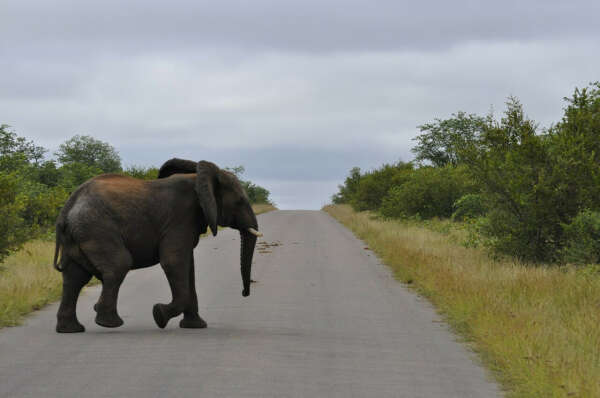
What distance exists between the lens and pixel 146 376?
6.84 m

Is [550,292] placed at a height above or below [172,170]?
below

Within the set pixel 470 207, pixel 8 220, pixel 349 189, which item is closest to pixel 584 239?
pixel 8 220

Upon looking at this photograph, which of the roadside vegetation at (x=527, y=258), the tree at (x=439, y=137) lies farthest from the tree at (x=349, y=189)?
the roadside vegetation at (x=527, y=258)

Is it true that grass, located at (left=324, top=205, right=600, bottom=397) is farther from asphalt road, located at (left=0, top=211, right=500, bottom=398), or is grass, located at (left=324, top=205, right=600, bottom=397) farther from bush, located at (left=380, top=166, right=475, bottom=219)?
bush, located at (left=380, top=166, right=475, bottom=219)

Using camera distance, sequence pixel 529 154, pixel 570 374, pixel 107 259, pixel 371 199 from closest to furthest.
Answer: pixel 570 374, pixel 107 259, pixel 529 154, pixel 371 199

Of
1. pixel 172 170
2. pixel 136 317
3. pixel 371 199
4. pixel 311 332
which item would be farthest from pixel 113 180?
pixel 371 199

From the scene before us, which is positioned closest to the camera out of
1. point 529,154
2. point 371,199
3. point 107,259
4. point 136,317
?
point 107,259

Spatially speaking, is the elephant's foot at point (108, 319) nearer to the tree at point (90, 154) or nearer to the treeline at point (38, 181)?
the treeline at point (38, 181)

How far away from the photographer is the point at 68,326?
30.9ft

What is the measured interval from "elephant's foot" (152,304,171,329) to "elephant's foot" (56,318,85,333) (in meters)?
0.93

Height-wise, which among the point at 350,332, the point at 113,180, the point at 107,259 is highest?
the point at 113,180

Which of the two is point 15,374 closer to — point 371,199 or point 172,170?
point 172,170

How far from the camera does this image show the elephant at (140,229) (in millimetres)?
Result: 9320

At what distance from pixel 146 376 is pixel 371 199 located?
4412 cm
